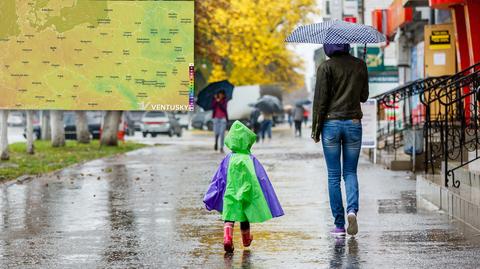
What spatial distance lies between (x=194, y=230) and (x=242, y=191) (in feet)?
6.30

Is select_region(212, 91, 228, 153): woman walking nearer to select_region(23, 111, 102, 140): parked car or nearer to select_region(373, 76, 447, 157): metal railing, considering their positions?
select_region(373, 76, 447, 157): metal railing

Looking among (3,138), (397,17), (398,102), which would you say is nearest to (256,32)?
(397,17)

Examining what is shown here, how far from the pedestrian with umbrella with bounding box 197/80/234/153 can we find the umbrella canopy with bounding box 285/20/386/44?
1989 cm

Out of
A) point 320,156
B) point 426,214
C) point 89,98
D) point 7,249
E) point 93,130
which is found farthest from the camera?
point 93,130

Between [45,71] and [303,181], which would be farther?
[303,181]

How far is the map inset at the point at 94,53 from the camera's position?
47.9 feet

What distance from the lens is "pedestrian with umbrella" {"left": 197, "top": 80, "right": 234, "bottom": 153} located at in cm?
3203

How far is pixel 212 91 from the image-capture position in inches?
1321

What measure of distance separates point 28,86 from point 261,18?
145 feet

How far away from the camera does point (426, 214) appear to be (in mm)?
13086

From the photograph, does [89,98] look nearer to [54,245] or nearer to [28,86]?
[28,86]

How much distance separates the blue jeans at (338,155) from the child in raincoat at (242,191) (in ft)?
3.56

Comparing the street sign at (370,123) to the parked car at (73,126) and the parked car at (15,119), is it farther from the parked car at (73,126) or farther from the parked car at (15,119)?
the parked car at (15,119)

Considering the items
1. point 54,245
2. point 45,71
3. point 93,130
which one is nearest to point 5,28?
point 45,71
